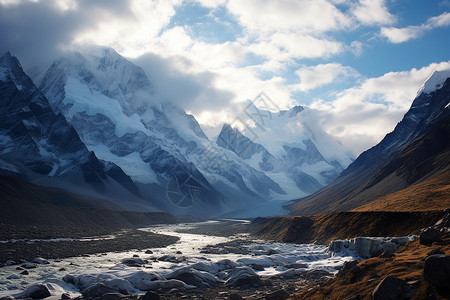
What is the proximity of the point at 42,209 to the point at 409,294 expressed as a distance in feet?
336

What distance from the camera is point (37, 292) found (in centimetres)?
2512

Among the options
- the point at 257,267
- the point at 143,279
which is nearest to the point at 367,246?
the point at 257,267

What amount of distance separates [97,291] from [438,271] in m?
22.4

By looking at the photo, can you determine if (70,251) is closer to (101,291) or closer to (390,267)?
(101,291)

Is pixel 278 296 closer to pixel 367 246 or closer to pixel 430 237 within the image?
pixel 430 237

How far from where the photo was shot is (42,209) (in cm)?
9894

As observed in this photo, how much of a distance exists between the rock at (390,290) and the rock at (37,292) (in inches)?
866

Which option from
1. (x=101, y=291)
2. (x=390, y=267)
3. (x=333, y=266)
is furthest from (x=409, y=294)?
(x=333, y=266)

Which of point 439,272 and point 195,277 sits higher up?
point 439,272

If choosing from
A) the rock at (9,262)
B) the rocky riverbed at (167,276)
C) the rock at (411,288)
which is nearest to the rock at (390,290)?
the rock at (411,288)

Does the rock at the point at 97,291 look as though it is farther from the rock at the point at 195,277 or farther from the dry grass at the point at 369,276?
the dry grass at the point at 369,276

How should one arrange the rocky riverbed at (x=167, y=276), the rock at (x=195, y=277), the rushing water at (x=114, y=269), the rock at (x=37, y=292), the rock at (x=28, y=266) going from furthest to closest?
the rock at (x=28, y=266)
the rock at (x=195, y=277)
the rushing water at (x=114, y=269)
the rocky riverbed at (x=167, y=276)
the rock at (x=37, y=292)

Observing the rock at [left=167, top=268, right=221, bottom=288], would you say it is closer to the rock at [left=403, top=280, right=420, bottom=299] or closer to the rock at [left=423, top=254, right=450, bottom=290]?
the rock at [left=403, top=280, right=420, bottom=299]

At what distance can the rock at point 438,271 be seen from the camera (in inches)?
584
